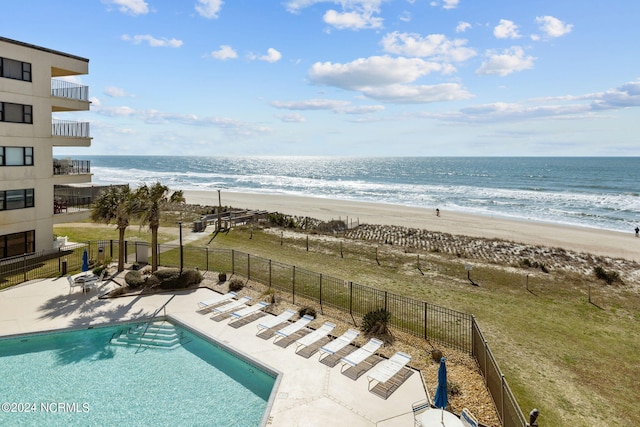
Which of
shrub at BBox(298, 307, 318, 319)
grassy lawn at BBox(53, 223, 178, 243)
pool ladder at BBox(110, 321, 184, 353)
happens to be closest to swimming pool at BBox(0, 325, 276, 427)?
pool ladder at BBox(110, 321, 184, 353)

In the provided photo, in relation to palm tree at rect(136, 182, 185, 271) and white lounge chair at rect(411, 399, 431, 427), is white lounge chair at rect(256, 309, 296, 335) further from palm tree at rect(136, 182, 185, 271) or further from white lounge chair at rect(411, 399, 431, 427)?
palm tree at rect(136, 182, 185, 271)

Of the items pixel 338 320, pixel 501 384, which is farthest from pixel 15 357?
pixel 501 384

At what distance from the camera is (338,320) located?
1725 centimetres

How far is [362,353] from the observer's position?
13742 millimetres

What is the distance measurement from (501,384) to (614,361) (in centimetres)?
766

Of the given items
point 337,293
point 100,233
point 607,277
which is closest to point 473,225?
point 607,277

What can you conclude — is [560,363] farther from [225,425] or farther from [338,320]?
[225,425]

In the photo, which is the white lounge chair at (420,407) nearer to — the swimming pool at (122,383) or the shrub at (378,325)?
the shrub at (378,325)

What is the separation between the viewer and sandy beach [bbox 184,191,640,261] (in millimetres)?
40875

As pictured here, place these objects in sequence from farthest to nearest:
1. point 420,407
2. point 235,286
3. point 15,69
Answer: point 15,69 → point 235,286 → point 420,407

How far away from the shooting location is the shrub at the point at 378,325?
15.8 m

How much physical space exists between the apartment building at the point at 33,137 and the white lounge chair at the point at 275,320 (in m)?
20.2

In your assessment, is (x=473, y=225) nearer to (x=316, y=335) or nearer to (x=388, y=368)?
(x=316, y=335)

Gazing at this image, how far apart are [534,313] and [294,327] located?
12.4 meters
